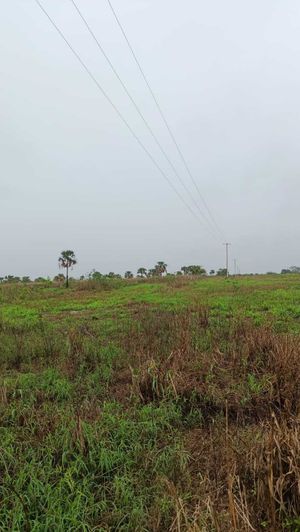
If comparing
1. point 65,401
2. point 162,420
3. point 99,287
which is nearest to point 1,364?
point 65,401

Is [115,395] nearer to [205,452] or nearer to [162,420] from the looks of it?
[162,420]

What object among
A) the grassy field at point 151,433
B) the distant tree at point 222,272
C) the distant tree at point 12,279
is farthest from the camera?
the distant tree at point 222,272

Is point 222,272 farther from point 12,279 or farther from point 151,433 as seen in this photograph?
point 151,433

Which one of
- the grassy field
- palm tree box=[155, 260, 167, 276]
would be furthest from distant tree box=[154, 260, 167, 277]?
the grassy field

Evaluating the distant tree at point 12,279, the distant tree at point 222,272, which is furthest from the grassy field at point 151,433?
the distant tree at point 222,272

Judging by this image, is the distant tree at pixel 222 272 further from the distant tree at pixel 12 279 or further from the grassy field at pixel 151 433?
the grassy field at pixel 151 433

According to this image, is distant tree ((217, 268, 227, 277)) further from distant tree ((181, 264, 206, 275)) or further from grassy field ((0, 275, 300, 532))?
grassy field ((0, 275, 300, 532))

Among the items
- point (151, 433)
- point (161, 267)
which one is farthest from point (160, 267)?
point (151, 433)

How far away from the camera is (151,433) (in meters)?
3.91

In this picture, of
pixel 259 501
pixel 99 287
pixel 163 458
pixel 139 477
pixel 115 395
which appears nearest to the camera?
pixel 259 501

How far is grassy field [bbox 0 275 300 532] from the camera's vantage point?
2605mm

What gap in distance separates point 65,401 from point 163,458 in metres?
1.89

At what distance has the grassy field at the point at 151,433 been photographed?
8.55 feet

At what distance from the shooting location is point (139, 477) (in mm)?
3180
